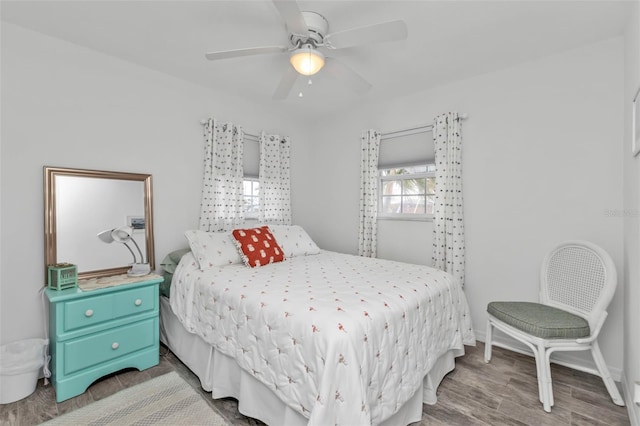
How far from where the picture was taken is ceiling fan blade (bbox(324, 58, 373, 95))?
2043mm

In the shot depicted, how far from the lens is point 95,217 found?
237 centimetres

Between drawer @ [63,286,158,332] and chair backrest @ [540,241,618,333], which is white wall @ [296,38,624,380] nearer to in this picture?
chair backrest @ [540,241,618,333]

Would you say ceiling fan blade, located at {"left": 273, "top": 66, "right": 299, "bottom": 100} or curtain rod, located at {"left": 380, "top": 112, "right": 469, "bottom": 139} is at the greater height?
ceiling fan blade, located at {"left": 273, "top": 66, "right": 299, "bottom": 100}

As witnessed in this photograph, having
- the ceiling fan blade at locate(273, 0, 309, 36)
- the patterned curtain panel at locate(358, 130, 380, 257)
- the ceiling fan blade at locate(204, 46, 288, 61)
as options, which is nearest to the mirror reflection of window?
the ceiling fan blade at locate(204, 46, 288, 61)

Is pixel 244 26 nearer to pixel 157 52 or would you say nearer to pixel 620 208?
pixel 157 52

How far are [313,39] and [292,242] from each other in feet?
6.24

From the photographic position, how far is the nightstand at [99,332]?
74.2 inches

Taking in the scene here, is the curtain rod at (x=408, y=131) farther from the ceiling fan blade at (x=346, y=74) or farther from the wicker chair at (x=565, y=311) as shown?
the wicker chair at (x=565, y=311)

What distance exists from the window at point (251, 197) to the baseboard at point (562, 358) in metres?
2.70

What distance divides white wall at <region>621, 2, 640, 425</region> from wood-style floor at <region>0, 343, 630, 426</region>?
0.21 meters

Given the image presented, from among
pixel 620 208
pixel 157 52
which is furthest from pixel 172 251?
pixel 620 208

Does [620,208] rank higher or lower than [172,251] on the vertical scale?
higher

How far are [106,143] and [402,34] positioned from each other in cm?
245

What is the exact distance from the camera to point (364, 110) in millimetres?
3602
